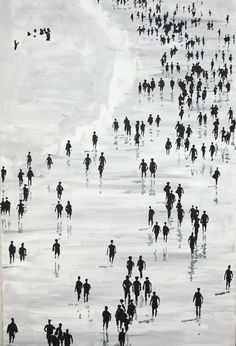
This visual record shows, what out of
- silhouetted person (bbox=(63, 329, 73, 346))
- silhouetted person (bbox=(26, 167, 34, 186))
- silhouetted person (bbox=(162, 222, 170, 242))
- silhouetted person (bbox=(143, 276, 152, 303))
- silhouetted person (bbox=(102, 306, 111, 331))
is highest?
silhouetted person (bbox=(26, 167, 34, 186))

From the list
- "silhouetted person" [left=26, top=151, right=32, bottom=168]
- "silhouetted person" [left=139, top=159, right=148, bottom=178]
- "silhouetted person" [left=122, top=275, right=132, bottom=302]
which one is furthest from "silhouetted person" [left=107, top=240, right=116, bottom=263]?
"silhouetted person" [left=26, top=151, right=32, bottom=168]

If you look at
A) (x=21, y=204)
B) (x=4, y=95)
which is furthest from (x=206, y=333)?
(x=4, y=95)

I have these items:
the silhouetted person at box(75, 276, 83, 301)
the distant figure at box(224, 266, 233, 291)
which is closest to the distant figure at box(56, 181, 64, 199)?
the silhouetted person at box(75, 276, 83, 301)

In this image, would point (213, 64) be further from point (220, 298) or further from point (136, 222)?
point (220, 298)

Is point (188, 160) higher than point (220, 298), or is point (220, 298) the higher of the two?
point (188, 160)

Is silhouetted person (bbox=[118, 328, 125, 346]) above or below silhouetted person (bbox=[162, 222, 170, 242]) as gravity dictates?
below

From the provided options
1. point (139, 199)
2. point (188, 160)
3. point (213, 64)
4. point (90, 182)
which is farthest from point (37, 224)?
point (213, 64)

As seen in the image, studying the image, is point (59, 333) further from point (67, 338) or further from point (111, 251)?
point (111, 251)

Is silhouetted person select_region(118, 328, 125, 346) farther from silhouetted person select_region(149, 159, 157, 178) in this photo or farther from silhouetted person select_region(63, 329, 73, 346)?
silhouetted person select_region(149, 159, 157, 178)

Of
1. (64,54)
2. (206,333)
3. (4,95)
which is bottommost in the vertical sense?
(206,333)
